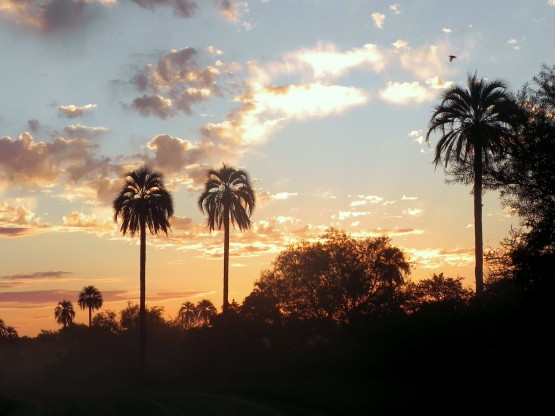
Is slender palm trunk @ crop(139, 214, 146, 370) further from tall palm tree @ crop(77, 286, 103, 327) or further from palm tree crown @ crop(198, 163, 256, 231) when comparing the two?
tall palm tree @ crop(77, 286, 103, 327)

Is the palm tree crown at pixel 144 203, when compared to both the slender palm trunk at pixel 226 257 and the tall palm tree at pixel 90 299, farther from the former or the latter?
the tall palm tree at pixel 90 299

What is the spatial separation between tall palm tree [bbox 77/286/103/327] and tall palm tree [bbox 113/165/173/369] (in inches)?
2776

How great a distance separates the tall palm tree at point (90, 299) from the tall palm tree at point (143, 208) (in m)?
70.5

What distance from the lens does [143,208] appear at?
2709 inches

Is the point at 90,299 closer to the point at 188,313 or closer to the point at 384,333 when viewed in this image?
the point at 188,313

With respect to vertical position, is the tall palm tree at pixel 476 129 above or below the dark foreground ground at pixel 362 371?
above

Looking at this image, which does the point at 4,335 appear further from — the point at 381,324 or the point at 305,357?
the point at 381,324

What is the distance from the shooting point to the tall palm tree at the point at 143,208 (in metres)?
68.8

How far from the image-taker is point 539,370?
2583 centimetres

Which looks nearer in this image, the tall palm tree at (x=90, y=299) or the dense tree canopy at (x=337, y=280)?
the dense tree canopy at (x=337, y=280)

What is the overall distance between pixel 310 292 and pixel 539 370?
42.9 metres

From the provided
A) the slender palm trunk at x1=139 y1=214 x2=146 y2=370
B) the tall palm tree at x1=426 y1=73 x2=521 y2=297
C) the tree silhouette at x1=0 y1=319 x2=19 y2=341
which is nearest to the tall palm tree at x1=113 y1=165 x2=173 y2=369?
the slender palm trunk at x1=139 y1=214 x2=146 y2=370

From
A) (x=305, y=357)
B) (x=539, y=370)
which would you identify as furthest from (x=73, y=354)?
(x=539, y=370)

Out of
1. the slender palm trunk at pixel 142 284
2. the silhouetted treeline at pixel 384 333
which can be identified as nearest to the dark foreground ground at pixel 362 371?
the silhouetted treeline at pixel 384 333
